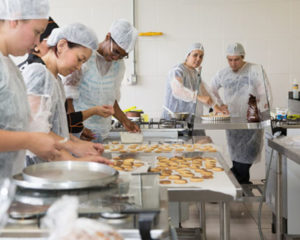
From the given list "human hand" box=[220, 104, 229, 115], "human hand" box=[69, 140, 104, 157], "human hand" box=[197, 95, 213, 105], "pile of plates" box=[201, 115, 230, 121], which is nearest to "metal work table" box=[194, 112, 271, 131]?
"pile of plates" box=[201, 115, 230, 121]

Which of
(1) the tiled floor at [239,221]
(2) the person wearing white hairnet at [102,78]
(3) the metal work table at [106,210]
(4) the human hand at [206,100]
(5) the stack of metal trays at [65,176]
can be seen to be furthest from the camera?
(4) the human hand at [206,100]

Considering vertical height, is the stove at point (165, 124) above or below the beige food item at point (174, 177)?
below

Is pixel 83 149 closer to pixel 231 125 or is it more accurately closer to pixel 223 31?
pixel 231 125

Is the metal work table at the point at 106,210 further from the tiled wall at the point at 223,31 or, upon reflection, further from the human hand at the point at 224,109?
the tiled wall at the point at 223,31

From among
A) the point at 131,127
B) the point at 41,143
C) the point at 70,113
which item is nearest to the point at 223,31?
the point at 131,127

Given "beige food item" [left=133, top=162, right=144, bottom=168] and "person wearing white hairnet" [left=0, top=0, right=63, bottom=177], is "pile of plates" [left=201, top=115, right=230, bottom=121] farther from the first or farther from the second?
"person wearing white hairnet" [left=0, top=0, right=63, bottom=177]

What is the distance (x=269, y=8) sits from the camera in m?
4.84

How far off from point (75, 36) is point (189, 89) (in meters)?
1.61

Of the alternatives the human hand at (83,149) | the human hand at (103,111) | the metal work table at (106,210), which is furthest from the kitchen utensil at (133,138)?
the metal work table at (106,210)

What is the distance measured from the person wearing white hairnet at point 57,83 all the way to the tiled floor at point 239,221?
1.67m

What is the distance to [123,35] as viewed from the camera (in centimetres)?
266

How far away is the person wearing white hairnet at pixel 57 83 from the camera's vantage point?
1652mm

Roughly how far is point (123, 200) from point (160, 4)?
430 cm

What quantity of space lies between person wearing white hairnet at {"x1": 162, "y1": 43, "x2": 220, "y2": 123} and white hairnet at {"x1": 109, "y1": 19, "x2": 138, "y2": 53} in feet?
2.16
